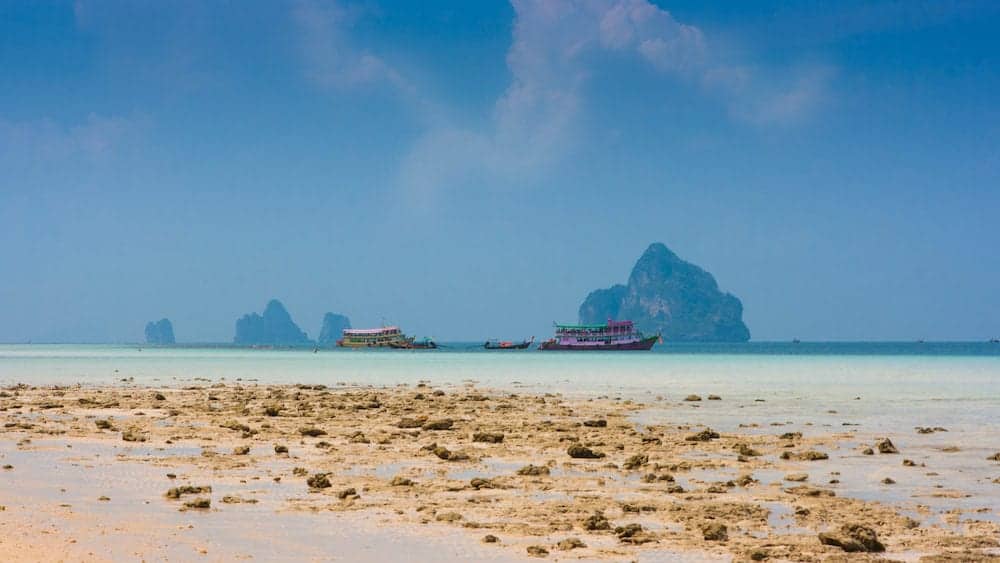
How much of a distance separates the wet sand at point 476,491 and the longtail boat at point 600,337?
153198mm

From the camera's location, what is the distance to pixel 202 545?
989cm

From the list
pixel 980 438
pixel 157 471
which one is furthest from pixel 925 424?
pixel 157 471

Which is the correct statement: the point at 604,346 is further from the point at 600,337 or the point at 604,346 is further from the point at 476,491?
the point at 476,491

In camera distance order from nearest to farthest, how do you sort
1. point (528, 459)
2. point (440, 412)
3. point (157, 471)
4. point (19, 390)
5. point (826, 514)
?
1. point (826, 514)
2. point (157, 471)
3. point (528, 459)
4. point (440, 412)
5. point (19, 390)

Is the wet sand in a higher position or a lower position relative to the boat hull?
lower

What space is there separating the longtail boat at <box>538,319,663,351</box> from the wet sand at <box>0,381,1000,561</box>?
153 m

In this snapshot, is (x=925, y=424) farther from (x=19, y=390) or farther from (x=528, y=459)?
(x=19, y=390)

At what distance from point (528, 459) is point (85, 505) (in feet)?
25.9

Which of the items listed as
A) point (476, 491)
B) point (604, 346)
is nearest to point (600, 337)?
point (604, 346)

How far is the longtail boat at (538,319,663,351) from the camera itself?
582 ft

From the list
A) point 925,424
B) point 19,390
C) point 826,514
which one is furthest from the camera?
point 19,390

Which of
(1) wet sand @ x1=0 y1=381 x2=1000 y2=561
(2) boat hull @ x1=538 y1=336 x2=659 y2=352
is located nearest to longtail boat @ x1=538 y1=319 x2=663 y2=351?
(2) boat hull @ x1=538 y1=336 x2=659 y2=352

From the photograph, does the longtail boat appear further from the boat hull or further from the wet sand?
the wet sand

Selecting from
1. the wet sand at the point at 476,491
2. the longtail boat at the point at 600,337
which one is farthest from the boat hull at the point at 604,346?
the wet sand at the point at 476,491
